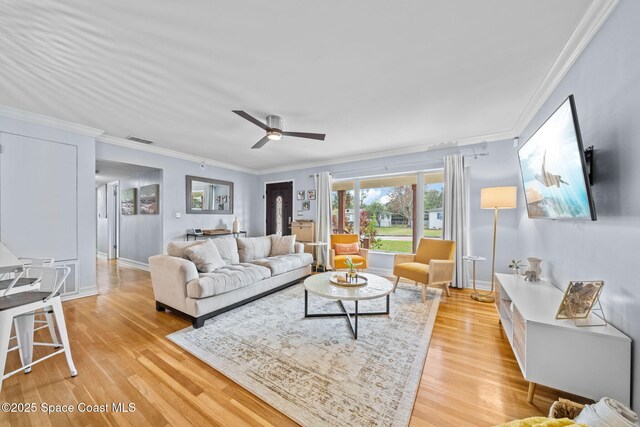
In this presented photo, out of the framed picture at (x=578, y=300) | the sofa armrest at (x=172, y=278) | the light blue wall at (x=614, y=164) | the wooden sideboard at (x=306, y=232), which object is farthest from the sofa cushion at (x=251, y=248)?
the light blue wall at (x=614, y=164)

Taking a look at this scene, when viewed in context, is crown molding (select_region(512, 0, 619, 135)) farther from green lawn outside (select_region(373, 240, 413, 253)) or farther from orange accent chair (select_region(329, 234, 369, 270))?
orange accent chair (select_region(329, 234, 369, 270))

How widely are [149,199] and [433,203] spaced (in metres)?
6.02

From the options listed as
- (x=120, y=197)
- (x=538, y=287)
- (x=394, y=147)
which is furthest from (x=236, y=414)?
(x=120, y=197)

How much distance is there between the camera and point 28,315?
1.84 meters

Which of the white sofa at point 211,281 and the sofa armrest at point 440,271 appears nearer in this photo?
the white sofa at point 211,281

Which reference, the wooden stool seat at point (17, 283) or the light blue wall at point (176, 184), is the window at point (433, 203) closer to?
the light blue wall at point (176, 184)

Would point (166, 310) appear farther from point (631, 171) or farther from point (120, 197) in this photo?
Answer: point (120, 197)

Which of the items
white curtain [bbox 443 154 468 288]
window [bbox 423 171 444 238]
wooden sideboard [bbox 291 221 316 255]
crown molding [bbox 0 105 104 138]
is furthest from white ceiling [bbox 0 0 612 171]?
wooden sideboard [bbox 291 221 316 255]

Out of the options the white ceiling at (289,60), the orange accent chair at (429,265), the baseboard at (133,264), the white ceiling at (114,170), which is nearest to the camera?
the white ceiling at (289,60)

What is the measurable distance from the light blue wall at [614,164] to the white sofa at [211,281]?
3.23 metres

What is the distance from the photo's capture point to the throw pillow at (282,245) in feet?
14.9

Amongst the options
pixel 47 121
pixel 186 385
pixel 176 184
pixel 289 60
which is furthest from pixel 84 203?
pixel 289 60

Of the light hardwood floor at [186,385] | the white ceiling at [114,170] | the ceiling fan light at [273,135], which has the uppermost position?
the ceiling fan light at [273,135]

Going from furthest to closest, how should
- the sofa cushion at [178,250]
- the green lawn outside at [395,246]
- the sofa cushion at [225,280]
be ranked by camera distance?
the green lawn outside at [395,246]
the sofa cushion at [178,250]
the sofa cushion at [225,280]
